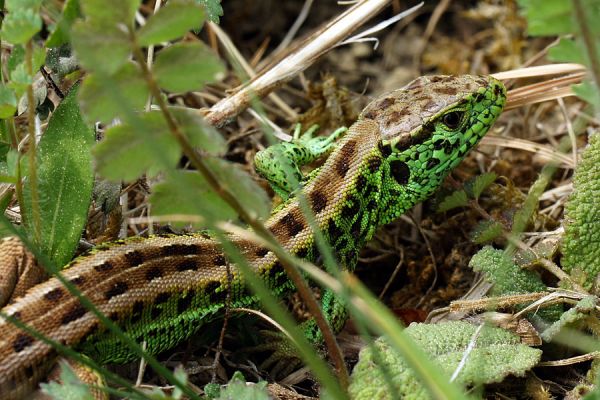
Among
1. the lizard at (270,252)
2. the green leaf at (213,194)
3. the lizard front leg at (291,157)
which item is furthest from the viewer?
the lizard front leg at (291,157)

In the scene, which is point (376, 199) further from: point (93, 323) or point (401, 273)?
point (93, 323)

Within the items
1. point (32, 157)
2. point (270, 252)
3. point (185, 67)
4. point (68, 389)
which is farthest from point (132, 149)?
point (270, 252)

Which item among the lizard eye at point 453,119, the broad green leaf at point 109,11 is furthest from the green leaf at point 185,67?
the lizard eye at point 453,119

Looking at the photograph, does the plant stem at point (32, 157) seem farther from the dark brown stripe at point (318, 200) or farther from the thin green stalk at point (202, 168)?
the dark brown stripe at point (318, 200)

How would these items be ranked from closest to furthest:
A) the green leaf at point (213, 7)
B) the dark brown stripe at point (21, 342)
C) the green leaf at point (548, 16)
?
1. the green leaf at point (548, 16)
2. the dark brown stripe at point (21, 342)
3. the green leaf at point (213, 7)

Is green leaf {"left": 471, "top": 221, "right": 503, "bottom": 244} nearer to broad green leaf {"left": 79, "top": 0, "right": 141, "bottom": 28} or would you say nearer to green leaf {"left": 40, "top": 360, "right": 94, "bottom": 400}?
green leaf {"left": 40, "top": 360, "right": 94, "bottom": 400}

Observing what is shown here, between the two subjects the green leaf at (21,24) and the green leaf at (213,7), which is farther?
the green leaf at (213,7)

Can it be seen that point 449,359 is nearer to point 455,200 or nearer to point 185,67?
point 455,200

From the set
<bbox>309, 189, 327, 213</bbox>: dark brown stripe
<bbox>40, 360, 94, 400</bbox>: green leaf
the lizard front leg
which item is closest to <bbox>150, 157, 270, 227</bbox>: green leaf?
<bbox>40, 360, 94, 400</bbox>: green leaf
